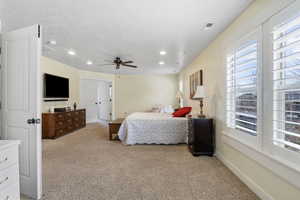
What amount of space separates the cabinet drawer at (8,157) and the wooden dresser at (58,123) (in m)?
3.14

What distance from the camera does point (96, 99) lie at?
825 centimetres

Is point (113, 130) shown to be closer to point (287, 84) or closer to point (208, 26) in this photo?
point (208, 26)

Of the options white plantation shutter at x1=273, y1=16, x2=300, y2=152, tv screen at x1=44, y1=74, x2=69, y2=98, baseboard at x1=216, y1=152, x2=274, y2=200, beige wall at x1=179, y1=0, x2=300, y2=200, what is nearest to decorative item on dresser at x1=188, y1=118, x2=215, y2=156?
beige wall at x1=179, y1=0, x2=300, y2=200

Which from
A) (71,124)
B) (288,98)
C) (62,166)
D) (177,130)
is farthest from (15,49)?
(71,124)

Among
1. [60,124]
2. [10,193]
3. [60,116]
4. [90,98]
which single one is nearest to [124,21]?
[10,193]

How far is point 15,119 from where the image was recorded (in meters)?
1.87

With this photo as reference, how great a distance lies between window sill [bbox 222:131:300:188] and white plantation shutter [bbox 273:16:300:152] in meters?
0.16

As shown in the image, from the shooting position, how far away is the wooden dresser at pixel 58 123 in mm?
4453

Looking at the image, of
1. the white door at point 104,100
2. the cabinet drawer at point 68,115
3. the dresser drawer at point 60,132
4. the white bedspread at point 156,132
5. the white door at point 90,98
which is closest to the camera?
the white bedspread at point 156,132

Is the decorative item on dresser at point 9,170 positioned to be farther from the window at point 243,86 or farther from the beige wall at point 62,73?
the beige wall at point 62,73

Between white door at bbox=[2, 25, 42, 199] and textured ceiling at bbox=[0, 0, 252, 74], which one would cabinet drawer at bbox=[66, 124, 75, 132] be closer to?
textured ceiling at bbox=[0, 0, 252, 74]

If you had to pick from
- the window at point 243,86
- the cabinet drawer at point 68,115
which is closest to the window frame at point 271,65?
the window at point 243,86

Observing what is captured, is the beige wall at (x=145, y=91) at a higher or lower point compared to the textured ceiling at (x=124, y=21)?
lower

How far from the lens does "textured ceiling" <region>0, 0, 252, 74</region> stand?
204cm
